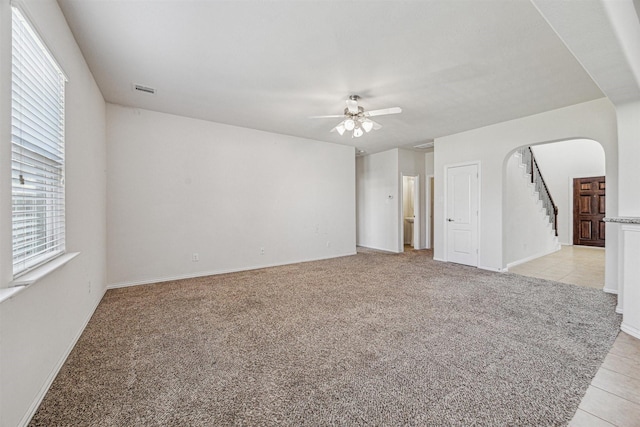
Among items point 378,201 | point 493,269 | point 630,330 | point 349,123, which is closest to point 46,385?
point 349,123

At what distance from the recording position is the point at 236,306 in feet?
10.5

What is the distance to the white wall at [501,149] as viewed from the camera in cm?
357

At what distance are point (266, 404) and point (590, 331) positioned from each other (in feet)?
10.0

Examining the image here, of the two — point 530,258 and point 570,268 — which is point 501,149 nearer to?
point 570,268

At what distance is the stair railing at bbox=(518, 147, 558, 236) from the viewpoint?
18.8 ft

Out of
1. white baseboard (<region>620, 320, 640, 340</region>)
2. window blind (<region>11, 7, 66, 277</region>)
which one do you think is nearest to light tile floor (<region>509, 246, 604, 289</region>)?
white baseboard (<region>620, 320, 640, 340</region>)

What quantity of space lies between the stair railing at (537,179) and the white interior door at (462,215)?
52.2 inches

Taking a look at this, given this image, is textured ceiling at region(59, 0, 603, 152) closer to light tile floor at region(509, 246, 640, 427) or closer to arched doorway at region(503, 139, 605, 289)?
arched doorway at region(503, 139, 605, 289)

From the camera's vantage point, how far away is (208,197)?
15.3 feet

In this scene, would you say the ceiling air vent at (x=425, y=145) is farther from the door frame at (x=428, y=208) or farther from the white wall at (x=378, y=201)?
the door frame at (x=428, y=208)

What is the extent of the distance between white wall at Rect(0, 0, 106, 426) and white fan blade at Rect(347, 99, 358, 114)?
2.85m

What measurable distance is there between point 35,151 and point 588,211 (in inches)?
423

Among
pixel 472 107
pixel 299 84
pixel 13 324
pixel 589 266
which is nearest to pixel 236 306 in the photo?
pixel 13 324

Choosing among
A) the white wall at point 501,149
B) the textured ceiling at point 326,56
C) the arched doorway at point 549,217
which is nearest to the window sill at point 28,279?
the textured ceiling at point 326,56
